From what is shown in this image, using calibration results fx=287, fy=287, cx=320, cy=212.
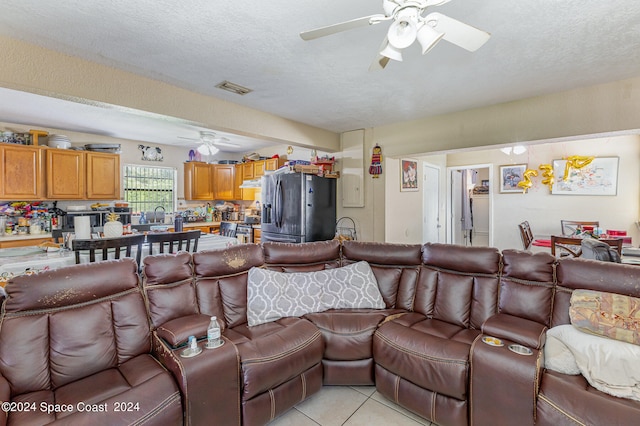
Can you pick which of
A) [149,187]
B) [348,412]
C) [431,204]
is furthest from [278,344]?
[149,187]

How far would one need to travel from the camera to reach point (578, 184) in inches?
176

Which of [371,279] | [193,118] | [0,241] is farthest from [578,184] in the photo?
[0,241]

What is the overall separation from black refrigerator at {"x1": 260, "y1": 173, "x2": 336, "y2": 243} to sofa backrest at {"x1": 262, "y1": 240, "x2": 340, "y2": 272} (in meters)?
1.33

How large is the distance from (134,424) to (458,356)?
1.70m

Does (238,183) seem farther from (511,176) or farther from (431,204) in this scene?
(511,176)

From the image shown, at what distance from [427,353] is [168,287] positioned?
1.80 metres

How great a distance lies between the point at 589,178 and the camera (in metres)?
4.38

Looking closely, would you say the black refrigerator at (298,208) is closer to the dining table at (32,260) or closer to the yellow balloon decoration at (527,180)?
the dining table at (32,260)

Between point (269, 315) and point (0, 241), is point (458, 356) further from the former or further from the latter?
point (0, 241)

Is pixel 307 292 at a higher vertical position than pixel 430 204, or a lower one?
lower

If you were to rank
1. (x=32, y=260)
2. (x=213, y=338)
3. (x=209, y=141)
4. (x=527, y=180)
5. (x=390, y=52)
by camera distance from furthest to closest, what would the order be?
(x=209, y=141) → (x=527, y=180) → (x=32, y=260) → (x=213, y=338) → (x=390, y=52)

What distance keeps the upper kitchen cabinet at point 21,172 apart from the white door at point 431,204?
239 inches

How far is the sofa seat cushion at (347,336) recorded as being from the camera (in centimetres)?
212

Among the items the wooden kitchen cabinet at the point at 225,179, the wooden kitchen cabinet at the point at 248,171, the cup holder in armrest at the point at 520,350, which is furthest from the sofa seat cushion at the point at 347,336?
the wooden kitchen cabinet at the point at 225,179
